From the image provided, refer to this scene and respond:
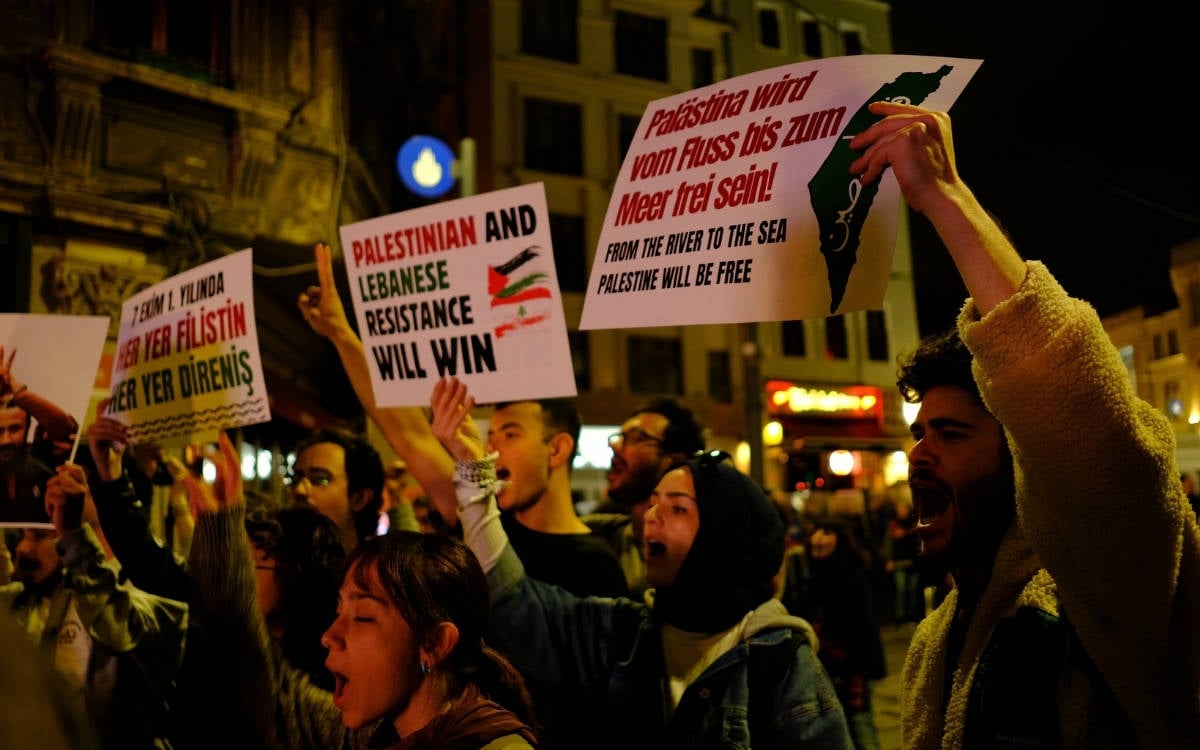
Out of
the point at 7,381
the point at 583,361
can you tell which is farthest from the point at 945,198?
the point at 583,361

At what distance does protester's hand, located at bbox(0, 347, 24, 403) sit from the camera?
388 centimetres

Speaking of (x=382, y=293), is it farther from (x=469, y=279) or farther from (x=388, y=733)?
(x=388, y=733)

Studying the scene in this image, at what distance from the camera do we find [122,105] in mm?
9312

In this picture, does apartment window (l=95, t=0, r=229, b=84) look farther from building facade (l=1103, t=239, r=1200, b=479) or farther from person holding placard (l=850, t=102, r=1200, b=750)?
building facade (l=1103, t=239, r=1200, b=479)

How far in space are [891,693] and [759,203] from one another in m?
8.43

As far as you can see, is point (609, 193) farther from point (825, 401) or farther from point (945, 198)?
point (945, 198)

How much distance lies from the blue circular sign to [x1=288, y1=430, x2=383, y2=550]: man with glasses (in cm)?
723

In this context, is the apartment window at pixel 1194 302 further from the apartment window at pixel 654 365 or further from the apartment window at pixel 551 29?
the apartment window at pixel 551 29

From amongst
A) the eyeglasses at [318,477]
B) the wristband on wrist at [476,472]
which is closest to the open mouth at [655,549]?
the wristband on wrist at [476,472]

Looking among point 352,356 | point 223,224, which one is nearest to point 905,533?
point 223,224

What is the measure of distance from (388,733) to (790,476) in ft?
84.8

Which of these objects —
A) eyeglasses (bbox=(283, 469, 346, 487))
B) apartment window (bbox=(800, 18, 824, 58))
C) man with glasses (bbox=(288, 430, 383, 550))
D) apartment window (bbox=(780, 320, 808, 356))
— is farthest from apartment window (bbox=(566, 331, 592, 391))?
eyeglasses (bbox=(283, 469, 346, 487))

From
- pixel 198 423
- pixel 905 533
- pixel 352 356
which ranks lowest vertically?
pixel 905 533

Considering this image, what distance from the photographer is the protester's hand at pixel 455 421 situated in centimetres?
317
